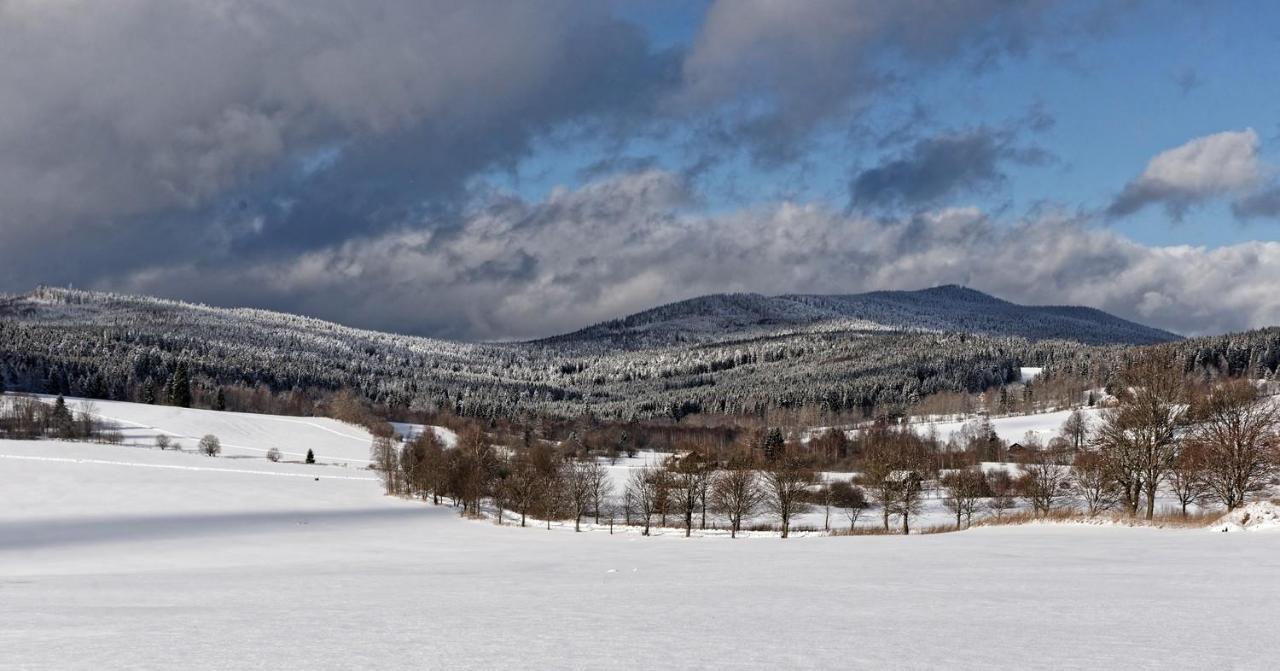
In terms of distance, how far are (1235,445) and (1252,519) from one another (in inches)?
970

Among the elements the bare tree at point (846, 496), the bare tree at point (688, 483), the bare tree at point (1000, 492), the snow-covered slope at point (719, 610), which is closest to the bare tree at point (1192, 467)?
the snow-covered slope at point (719, 610)

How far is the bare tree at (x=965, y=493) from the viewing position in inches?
3364

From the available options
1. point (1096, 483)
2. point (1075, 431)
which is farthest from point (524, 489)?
point (1075, 431)

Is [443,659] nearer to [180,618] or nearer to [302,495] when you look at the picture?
[180,618]

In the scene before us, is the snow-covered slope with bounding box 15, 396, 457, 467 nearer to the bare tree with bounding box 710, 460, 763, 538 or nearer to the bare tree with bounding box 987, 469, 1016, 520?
the bare tree with bounding box 710, 460, 763, 538

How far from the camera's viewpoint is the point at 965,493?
286 feet

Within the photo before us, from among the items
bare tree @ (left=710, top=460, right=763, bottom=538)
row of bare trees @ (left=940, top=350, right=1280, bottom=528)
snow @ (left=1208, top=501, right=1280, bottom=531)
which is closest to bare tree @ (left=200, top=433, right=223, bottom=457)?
bare tree @ (left=710, top=460, right=763, bottom=538)

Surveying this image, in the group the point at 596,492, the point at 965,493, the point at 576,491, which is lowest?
the point at 596,492

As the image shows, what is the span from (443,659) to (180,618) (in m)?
6.23

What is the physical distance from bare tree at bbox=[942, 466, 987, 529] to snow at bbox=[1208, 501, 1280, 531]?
38.9 m

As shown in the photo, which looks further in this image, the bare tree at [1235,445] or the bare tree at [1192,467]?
the bare tree at [1192,467]

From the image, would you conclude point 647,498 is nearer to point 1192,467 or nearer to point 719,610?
point 1192,467

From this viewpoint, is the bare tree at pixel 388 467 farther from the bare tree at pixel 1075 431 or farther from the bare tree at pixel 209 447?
the bare tree at pixel 1075 431

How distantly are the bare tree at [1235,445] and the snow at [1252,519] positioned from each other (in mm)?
16852
